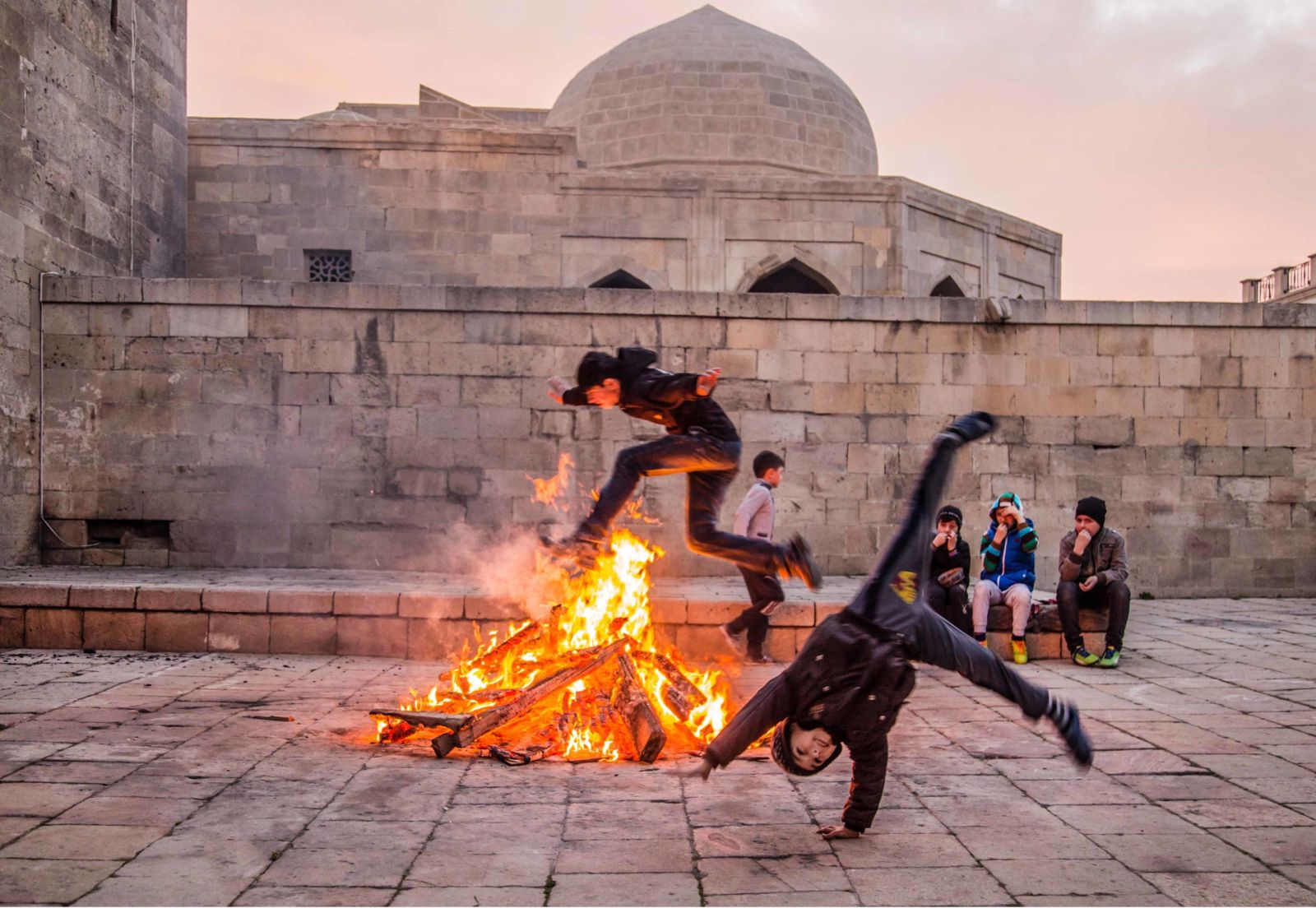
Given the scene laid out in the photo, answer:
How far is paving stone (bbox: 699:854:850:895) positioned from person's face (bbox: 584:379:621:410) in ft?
7.88

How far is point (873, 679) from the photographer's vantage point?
13.9 ft

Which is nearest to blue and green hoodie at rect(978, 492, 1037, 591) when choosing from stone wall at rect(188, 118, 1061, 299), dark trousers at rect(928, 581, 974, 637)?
dark trousers at rect(928, 581, 974, 637)

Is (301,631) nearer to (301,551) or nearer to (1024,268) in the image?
(301,551)

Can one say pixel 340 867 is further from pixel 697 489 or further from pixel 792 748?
pixel 697 489

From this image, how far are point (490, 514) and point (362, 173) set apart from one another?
8.25 m

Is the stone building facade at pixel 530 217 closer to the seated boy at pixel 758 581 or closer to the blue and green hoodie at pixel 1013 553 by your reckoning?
the seated boy at pixel 758 581

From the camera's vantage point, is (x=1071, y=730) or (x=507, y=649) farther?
(x=507, y=649)

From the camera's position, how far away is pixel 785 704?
14.1ft

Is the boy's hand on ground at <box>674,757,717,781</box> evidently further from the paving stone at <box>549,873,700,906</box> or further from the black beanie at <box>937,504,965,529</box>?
the black beanie at <box>937,504,965,529</box>

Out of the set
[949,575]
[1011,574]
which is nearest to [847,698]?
[949,575]

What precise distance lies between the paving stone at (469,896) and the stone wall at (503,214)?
1407cm

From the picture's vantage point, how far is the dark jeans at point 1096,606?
8562mm

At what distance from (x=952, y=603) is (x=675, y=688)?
Result: 3492 mm

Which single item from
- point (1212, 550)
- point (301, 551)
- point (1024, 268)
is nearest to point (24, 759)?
point (301, 551)
